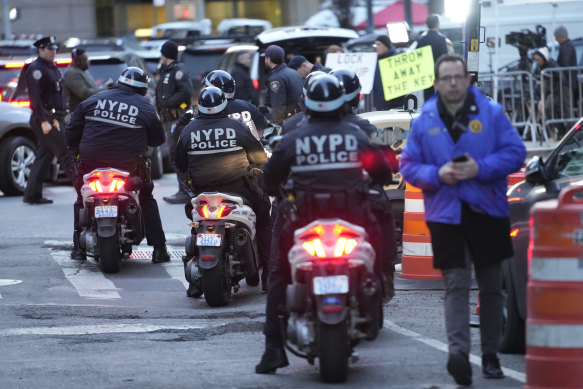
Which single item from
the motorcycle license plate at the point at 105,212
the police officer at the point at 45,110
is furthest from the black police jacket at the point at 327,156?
the police officer at the point at 45,110

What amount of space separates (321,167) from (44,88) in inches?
395

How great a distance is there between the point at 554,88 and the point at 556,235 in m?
14.6

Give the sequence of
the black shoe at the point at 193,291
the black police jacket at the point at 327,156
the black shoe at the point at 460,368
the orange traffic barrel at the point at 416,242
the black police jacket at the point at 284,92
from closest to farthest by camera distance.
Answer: the black shoe at the point at 460,368 < the black police jacket at the point at 327,156 < the black shoe at the point at 193,291 < the orange traffic barrel at the point at 416,242 < the black police jacket at the point at 284,92

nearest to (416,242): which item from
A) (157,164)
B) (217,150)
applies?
(217,150)

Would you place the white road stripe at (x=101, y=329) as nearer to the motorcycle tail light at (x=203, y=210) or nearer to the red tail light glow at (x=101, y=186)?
the motorcycle tail light at (x=203, y=210)

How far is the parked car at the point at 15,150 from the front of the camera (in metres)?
Result: 19.2

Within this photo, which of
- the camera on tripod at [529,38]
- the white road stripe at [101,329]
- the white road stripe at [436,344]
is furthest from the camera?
the camera on tripod at [529,38]

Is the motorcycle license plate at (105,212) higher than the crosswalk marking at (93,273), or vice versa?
the motorcycle license plate at (105,212)

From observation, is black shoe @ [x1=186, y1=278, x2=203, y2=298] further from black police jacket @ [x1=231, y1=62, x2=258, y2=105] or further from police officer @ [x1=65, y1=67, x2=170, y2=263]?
black police jacket @ [x1=231, y1=62, x2=258, y2=105]

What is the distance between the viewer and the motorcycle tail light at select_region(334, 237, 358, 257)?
7.76 metres

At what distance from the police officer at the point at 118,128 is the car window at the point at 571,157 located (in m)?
5.23

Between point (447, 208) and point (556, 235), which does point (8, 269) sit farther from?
point (556, 235)

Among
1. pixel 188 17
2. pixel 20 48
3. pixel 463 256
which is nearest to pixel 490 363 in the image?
pixel 463 256

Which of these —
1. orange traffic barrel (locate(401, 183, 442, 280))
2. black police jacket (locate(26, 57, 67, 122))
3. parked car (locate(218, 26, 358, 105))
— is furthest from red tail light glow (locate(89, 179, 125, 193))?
parked car (locate(218, 26, 358, 105))
